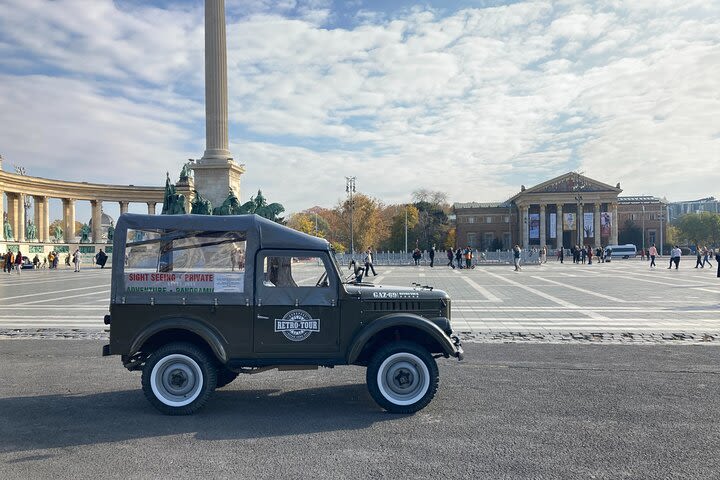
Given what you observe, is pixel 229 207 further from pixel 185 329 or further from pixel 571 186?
pixel 571 186

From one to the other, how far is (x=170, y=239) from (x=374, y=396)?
3.05 metres

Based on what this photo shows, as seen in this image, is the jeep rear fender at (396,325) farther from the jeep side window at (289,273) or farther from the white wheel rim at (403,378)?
the jeep side window at (289,273)

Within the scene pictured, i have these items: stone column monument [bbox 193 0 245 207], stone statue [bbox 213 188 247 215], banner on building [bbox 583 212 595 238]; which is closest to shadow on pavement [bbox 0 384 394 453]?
stone statue [bbox 213 188 247 215]

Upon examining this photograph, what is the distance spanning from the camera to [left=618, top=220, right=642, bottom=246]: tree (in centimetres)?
10875

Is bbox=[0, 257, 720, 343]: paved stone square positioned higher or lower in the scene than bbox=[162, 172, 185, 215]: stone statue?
lower

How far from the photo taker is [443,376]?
26.7 feet

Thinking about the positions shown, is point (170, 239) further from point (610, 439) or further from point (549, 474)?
point (610, 439)

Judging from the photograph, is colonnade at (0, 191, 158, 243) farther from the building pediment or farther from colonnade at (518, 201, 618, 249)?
the building pediment

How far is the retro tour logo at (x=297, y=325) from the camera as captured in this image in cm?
640

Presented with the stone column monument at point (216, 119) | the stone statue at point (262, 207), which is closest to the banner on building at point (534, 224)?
the stone statue at point (262, 207)

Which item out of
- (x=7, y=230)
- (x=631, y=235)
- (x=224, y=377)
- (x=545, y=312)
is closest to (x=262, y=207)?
(x=545, y=312)

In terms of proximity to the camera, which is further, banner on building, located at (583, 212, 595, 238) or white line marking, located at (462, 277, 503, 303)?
banner on building, located at (583, 212, 595, 238)

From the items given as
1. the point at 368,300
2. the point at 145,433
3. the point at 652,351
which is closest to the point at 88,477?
the point at 145,433

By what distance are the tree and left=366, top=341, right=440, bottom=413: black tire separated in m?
115
